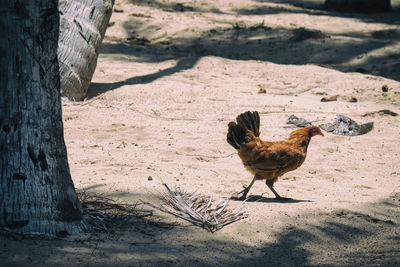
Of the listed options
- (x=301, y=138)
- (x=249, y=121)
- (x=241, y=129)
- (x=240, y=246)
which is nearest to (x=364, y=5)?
(x=301, y=138)

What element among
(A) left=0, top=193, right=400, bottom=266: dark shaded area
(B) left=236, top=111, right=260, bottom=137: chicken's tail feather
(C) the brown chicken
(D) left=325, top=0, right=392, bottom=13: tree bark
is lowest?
(A) left=0, top=193, right=400, bottom=266: dark shaded area

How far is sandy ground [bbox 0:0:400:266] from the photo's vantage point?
3.29 metres

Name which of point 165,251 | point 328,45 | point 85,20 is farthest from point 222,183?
point 328,45

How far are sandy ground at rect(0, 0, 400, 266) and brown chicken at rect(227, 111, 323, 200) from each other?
262mm

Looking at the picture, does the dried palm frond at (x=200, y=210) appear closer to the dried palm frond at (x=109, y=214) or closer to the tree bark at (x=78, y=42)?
the dried palm frond at (x=109, y=214)

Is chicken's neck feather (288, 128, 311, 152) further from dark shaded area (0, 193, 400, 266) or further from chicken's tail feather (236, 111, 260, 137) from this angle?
dark shaded area (0, 193, 400, 266)

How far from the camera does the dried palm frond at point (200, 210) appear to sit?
140 inches

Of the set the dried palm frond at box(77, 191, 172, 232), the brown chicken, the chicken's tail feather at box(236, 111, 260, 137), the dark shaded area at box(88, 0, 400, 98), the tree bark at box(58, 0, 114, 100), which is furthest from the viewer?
the dark shaded area at box(88, 0, 400, 98)

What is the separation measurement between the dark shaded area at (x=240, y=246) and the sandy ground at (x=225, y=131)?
11 mm

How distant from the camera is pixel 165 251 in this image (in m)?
3.06

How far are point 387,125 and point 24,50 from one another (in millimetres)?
5465

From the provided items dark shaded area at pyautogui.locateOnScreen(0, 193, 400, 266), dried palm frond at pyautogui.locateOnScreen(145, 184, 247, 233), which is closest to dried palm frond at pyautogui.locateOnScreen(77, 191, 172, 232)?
dark shaded area at pyautogui.locateOnScreen(0, 193, 400, 266)

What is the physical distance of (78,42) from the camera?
7605mm

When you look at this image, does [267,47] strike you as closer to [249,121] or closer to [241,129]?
[249,121]
